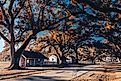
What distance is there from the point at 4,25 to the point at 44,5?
26.2 feet

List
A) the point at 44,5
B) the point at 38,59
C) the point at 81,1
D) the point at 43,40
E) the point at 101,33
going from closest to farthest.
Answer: the point at 81,1 < the point at 101,33 < the point at 44,5 < the point at 43,40 < the point at 38,59

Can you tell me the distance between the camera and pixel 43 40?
84.6 meters

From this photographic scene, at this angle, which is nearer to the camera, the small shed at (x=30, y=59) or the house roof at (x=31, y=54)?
the small shed at (x=30, y=59)

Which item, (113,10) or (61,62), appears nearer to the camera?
(113,10)

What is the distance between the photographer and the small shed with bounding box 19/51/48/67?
272 ft

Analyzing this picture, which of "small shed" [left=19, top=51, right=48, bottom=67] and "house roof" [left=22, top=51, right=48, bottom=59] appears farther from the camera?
"house roof" [left=22, top=51, right=48, bottom=59]

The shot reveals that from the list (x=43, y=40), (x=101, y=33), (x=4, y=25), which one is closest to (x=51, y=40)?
(x=43, y=40)

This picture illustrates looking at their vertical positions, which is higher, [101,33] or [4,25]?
[4,25]

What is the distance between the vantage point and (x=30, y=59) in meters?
85.5

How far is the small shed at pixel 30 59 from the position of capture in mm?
82875

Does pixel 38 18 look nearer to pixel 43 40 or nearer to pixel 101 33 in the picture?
pixel 101 33

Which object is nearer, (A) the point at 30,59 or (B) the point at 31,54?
(A) the point at 30,59

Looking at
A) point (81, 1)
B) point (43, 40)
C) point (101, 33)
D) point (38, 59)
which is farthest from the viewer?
point (38, 59)

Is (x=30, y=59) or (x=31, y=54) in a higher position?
(x=31, y=54)
